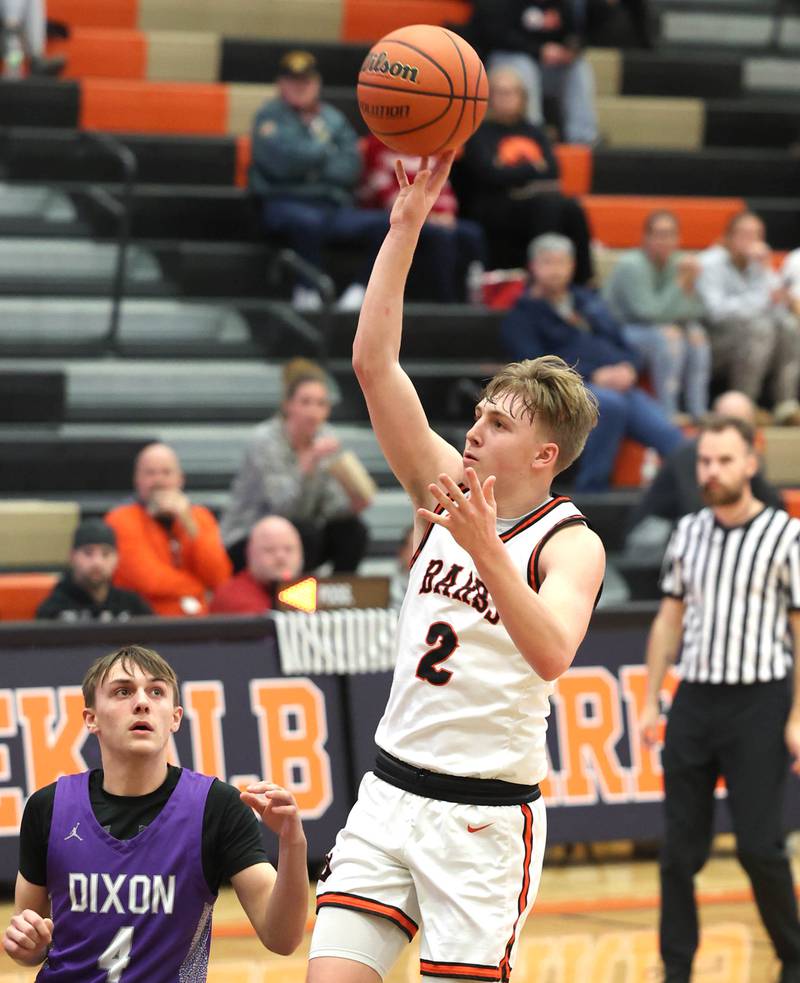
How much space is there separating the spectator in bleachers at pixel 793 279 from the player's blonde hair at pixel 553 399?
8.37 metres

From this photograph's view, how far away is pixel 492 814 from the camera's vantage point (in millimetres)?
4156

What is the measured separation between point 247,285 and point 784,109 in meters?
5.12

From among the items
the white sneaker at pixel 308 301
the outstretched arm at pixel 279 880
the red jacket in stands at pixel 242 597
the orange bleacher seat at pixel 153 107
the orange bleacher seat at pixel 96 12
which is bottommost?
the red jacket in stands at pixel 242 597

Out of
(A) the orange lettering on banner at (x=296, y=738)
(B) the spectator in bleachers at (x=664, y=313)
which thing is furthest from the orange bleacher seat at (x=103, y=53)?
(A) the orange lettering on banner at (x=296, y=738)

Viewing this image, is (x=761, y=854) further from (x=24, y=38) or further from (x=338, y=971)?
(x=24, y=38)

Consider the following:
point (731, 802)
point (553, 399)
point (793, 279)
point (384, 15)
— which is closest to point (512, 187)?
point (793, 279)

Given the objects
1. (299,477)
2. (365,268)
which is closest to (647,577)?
(299,477)

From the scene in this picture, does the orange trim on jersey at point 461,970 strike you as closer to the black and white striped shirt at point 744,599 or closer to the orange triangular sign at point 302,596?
the orange triangular sign at point 302,596

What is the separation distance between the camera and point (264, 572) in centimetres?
878

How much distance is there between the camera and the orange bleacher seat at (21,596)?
29.9ft

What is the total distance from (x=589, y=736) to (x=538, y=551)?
476 cm

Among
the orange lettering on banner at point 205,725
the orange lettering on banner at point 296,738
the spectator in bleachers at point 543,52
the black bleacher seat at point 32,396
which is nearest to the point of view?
the orange lettering on banner at point 205,725

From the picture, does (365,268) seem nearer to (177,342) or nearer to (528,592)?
(177,342)

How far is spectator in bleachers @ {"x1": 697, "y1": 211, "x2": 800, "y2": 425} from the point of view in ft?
39.9
